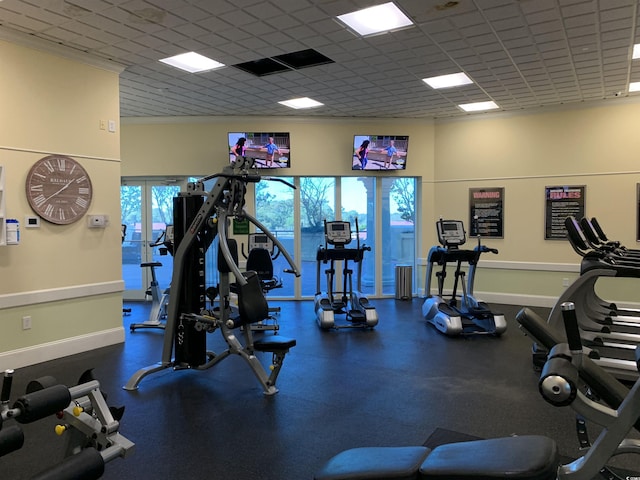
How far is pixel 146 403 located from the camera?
3672 millimetres

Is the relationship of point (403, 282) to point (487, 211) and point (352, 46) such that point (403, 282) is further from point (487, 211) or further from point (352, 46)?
point (352, 46)

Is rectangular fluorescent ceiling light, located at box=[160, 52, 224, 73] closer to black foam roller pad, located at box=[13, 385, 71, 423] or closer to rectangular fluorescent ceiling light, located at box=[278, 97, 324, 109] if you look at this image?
rectangular fluorescent ceiling light, located at box=[278, 97, 324, 109]

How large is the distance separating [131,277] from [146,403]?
543cm

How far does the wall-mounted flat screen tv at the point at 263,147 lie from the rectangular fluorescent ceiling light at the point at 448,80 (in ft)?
9.27

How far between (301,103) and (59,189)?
4.00 metres

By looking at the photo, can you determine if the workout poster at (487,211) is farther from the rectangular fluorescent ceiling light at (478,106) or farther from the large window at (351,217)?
the rectangular fluorescent ceiling light at (478,106)

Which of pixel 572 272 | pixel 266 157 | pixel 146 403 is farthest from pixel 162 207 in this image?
pixel 572 272

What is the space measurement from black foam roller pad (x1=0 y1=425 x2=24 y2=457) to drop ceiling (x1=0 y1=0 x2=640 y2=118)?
373cm

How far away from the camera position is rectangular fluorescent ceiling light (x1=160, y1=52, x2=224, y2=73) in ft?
17.6

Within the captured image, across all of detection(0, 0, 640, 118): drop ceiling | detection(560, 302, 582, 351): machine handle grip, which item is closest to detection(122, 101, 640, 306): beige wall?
detection(0, 0, 640, 118): drop ceiling

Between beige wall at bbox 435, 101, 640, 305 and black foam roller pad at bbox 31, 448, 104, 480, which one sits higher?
beige wall at bbox 435, 101, 640, 305

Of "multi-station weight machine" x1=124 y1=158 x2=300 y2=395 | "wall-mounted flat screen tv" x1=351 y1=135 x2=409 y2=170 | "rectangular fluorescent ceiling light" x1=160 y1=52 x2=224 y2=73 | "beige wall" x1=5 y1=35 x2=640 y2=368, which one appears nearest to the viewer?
"multi-station weight machine" x1=124 y1=158 x2=300 y2=395

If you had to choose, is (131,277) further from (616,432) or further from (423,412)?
(616,432)

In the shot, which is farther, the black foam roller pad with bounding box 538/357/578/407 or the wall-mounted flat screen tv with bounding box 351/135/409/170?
the wall-mounted flat screen tv with bounding box 351/135/409/170
